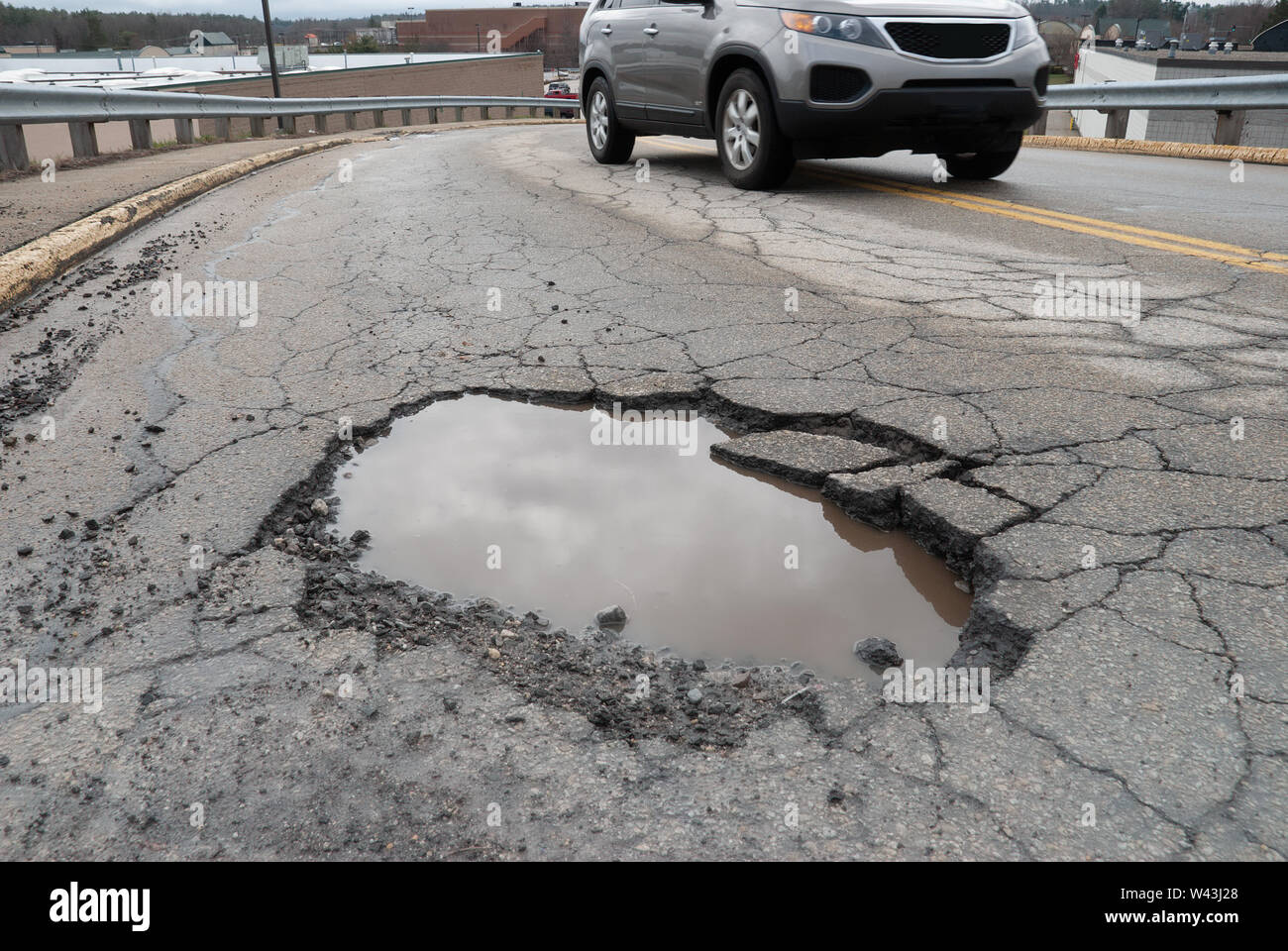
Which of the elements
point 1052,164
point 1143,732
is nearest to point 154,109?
point 1052,164

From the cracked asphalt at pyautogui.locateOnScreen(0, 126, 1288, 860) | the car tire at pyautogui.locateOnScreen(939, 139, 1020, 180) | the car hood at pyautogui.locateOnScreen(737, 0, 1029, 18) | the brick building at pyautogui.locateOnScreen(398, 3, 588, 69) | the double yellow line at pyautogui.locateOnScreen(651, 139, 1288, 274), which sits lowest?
the cracked asphalt at pyautogui.locateOnScreen(0, 126, 1288, 860)

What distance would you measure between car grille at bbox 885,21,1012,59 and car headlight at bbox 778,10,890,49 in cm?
11

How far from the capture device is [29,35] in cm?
2553

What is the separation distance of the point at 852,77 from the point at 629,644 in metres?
5.28

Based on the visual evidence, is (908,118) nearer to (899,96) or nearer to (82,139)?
(899,96)

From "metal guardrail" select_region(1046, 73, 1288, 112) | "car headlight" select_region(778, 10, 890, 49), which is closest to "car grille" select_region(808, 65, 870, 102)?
"car headlight" select_region(778, 10, 890, 49)

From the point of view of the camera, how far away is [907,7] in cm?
628

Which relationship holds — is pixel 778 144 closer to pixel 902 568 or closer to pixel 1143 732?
pixel 902 568

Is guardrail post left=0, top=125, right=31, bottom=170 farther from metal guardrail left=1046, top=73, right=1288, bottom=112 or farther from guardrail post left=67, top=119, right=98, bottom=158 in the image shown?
metal guardrail left=1046, top=73, right=1288, bottom=112

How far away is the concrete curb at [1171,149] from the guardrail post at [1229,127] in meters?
0.20

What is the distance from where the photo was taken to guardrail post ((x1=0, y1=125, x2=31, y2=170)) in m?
8.17

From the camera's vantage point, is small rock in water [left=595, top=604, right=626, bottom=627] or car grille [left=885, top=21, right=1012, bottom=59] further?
car grille [left=885, top=21, right=1012, bottom=59]

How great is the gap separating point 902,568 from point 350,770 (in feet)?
5.14
